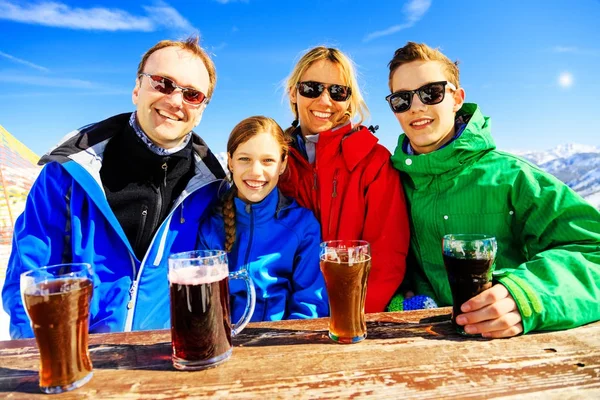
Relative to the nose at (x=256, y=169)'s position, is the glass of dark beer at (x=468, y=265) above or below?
below

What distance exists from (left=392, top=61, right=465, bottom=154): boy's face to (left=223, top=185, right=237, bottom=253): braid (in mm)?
1517

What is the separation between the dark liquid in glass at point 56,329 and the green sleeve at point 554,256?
6.01ft

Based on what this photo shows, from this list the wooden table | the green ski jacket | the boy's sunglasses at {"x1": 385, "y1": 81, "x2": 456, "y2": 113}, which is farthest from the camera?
the boy's sunglasses at {"x1": 385, "y1": 81, "x2": 456, "y2": 113}

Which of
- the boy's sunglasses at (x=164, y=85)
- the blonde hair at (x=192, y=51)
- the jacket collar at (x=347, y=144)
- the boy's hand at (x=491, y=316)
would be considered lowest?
the boy's hand at (x=491, y=316)

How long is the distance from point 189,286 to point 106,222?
5.46ft

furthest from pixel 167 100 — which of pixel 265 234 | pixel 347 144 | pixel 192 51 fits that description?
pixel 347 144

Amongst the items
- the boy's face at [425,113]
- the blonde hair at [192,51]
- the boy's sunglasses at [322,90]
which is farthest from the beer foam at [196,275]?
the boy's sunglasses at [322,90]

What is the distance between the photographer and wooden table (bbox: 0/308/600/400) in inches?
51.5

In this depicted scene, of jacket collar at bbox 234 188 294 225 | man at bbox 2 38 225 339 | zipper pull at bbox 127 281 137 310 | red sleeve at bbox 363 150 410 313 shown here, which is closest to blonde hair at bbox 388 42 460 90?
red sleeve at bbox 363 150 410 313

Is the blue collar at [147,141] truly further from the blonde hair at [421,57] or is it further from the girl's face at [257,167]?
the blonde hair at [421,57]

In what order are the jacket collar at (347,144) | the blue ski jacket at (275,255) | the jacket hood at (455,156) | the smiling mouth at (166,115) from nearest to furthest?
the jacket hood at (455,156) < the blue ski jacket at (275,255) < the smiling mouth at (166,115) < the jacket collar at (347,144)

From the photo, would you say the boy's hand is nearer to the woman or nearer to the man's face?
the woman

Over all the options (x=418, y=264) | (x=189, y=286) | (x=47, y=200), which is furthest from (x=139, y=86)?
(x=418, y=264)

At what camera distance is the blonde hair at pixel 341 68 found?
3.79 meters
